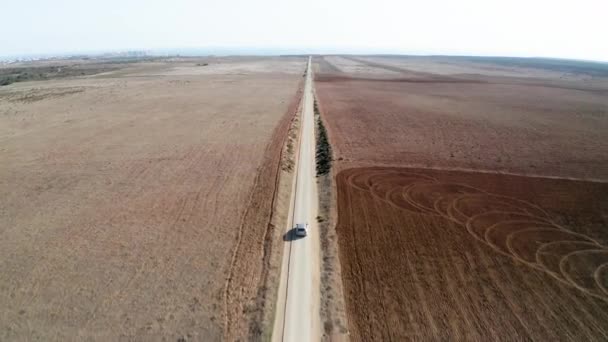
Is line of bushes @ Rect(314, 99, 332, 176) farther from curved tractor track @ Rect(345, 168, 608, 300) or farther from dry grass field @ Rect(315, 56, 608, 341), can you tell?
curved tractor track @ Rect(345, 168, 608, 300)

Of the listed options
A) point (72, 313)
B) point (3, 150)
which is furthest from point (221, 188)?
point (3, 150)

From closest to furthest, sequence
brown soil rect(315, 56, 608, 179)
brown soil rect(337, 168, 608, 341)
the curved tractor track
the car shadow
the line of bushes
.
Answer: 1. brown soil rect(337, 168, 608, 341)
2. the curved tractor track
3. the car shadow
4. the line of bushes
5. brown soil rect(315, 56, 608, 179)

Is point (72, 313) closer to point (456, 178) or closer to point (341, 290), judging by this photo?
point (341, 290)

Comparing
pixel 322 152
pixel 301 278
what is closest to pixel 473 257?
pixel 301 278

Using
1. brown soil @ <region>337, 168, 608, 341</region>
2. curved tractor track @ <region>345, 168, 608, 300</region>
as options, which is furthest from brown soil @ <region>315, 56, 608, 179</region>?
brown soil @ <region>337, 168, 608, 341</region>

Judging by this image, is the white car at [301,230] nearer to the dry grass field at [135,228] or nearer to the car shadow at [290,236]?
the car shadow at [290,236]

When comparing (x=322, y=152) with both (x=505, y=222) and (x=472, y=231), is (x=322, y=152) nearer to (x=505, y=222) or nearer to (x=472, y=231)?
(x=472, y=231)
